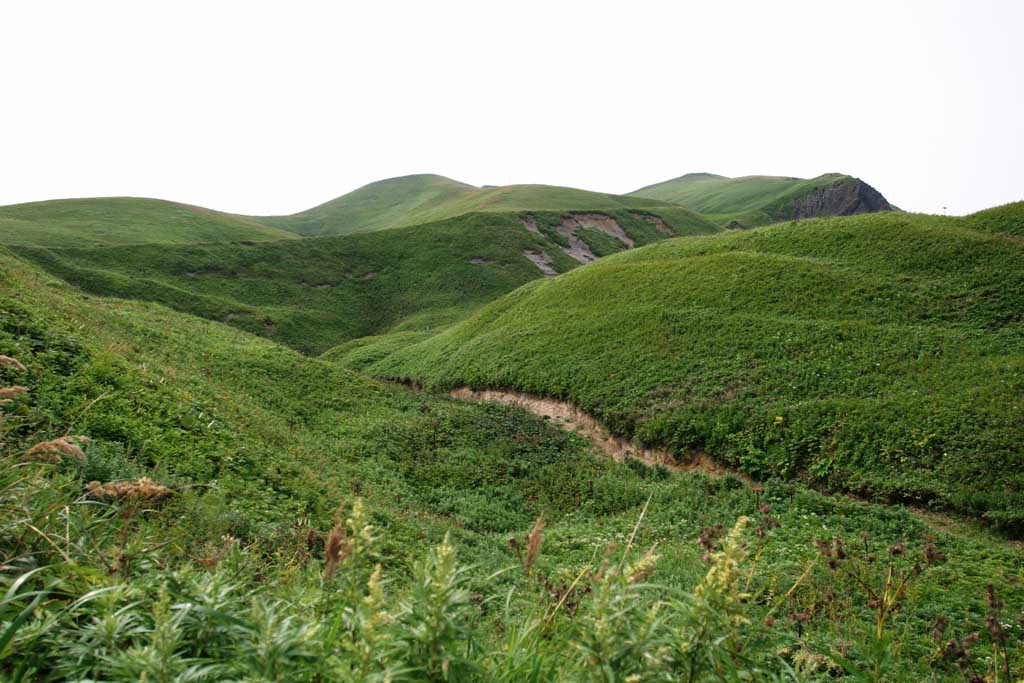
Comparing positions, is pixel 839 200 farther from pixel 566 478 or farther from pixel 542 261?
pixel 566 478

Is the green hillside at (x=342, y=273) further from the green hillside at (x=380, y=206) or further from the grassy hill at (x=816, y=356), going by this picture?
the green hillside at (x=380, y=206)

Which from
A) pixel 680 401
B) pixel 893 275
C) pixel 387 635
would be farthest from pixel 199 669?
pixel 893 275

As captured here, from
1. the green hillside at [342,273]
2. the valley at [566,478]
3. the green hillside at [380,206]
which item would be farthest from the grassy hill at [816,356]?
the green hillside at [380,206]

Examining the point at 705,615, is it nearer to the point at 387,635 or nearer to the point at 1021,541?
the point at 387,635

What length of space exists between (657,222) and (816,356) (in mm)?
73295

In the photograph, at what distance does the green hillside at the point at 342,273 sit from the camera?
50406mm

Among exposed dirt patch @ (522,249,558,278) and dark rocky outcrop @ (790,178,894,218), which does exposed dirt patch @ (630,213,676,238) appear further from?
dark rocky outcrop @ (790,178,894,218)

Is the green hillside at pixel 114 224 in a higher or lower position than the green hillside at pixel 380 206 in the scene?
lower

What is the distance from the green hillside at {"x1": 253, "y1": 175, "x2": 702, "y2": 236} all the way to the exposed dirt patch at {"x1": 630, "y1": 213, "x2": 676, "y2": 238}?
3335 mm

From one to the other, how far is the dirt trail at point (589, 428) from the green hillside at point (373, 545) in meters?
1.27

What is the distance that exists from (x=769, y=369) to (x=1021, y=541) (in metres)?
9.30

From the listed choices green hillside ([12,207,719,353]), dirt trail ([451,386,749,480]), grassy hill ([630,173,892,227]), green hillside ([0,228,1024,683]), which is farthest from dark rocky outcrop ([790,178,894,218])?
dirt trail ([451,386,749,480])

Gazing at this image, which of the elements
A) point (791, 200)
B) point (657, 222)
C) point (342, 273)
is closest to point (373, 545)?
point (342, 273)

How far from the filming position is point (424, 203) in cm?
13250
